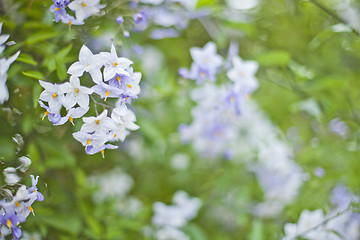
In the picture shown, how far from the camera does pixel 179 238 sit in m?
1.46

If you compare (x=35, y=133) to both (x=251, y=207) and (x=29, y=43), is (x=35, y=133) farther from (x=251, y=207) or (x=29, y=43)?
(x=251, y=207)

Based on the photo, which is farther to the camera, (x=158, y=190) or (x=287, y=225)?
(x=158, y=190)

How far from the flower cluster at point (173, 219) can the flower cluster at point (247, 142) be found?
1.06 ft

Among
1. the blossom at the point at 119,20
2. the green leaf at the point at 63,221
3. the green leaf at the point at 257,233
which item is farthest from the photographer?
the green leaf at the point at 257,233

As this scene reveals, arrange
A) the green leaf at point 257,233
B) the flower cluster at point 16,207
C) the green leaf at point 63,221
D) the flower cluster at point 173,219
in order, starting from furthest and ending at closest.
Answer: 1. the flower cluster at point 173,219
2. the green leaf at point 257,233
3. the green leaf at point 63,221
4. the flower cluster at point 16,207

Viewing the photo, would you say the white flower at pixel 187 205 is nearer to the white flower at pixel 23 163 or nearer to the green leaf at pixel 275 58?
the green leaf at pixel 275 58

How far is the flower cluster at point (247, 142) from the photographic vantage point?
1.54 metres

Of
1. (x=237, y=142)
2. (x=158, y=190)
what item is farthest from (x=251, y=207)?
(x=158, y=190)

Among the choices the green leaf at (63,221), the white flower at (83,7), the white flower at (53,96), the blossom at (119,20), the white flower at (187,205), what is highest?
the white flower at (83,7)

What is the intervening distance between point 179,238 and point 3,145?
83 cm

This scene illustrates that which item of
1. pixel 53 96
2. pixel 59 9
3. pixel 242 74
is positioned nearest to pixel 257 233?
pixel 242 74

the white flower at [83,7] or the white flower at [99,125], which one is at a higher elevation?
the white flower at [83,7]

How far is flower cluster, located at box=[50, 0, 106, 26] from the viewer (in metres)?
0.82

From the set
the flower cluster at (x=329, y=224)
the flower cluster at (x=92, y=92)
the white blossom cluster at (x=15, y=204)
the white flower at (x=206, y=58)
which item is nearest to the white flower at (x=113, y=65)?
the flower cluster at (x=92, y=92)
